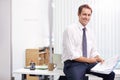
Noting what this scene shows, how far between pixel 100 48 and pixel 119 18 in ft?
2.00

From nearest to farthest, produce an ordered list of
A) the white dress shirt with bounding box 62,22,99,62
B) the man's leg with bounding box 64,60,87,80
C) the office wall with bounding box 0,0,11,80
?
the office wall with bounding box 0,0,11,80 → the man's leg with bounding box 64,60,87,80 → the white dress shirt with bounding box 62,22,99,62

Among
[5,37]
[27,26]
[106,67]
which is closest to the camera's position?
[5,37]

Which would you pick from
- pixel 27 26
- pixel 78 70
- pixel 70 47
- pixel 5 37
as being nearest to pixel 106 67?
pixel 78 70

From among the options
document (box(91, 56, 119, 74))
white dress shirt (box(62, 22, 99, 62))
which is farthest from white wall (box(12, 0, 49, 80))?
document (box(91, 56, 119, 74))

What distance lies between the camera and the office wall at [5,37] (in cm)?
213

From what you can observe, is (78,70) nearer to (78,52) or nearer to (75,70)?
(75,70)

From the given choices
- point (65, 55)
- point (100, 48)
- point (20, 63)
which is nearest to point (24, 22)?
point (20, 63)

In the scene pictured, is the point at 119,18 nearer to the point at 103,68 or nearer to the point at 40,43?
the point at 103,68

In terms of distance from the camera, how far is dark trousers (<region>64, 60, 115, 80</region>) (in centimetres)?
224

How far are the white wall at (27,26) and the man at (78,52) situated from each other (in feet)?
10.0

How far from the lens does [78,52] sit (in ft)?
7.97

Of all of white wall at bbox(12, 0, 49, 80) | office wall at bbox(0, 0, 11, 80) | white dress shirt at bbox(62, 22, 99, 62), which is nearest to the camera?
office wall at bbox(0, 0, 11, 80)

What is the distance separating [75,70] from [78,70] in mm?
36

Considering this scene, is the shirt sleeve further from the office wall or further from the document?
the office wall
